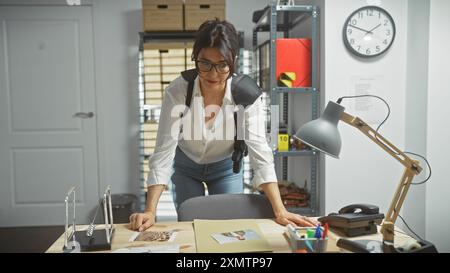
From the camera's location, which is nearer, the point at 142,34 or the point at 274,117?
the point at 274,117

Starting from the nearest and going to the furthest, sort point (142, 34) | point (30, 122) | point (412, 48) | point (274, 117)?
1. point (412, 48)
2. point (274, 117)
3. point (142, 34)
4. point (30, 122)

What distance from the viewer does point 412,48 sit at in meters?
2.27

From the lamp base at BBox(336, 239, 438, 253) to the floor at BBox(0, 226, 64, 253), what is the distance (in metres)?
2.21

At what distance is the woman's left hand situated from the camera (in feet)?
3.77

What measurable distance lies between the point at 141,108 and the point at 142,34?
595mm

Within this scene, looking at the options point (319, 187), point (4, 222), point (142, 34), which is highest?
point (142, 34)

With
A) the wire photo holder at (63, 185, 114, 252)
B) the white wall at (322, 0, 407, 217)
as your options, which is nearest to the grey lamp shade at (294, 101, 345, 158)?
the wire photo holder at (63, 185, 114, 252)

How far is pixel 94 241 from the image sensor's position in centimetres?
101

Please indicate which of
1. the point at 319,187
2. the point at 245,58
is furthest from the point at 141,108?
the point at 319,187

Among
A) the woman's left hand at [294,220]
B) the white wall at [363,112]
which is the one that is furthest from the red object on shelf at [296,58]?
the woman's left hand at [294,220]

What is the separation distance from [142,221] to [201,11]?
2.18 meters

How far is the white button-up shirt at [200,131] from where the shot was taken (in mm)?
1352

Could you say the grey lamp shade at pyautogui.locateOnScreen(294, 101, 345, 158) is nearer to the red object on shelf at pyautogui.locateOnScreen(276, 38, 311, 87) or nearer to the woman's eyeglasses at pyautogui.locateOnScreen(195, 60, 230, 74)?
the woman's eyeglasses at pyautogui.locateOnScreen(195, 60, 230, 74)
